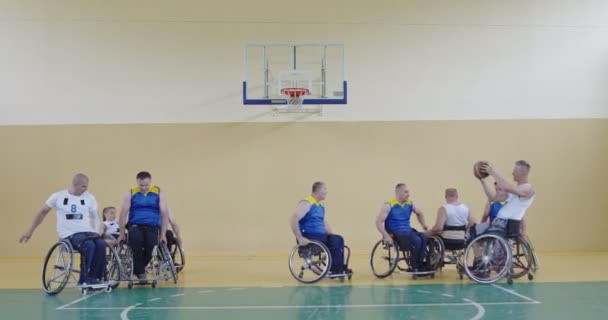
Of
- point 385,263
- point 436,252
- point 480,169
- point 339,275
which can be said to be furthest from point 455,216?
point 385,263

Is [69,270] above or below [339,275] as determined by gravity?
above

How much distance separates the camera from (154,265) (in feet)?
19.7

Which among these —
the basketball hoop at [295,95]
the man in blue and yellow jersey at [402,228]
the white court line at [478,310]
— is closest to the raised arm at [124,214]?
the man in blue and yellow jersey at [402,228]

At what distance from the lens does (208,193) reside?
935cm

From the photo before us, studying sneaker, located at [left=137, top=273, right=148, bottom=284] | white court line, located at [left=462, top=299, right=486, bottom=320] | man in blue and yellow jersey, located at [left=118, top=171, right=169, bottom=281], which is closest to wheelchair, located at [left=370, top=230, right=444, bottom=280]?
white court line, located at [left=462, top=299, right=486, bottom=320]

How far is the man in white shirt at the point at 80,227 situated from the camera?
5.73 m

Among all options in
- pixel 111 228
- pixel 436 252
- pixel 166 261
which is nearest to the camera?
pixel 166 261

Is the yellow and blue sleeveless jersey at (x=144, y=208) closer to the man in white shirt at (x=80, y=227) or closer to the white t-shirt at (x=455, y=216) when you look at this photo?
the man in white shirt at (x=80, y=227)

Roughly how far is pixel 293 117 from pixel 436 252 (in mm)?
3585

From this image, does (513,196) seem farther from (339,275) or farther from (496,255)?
(339,275)

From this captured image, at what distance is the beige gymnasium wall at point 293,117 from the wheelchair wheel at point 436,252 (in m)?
2.57

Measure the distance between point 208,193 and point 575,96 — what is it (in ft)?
19.5

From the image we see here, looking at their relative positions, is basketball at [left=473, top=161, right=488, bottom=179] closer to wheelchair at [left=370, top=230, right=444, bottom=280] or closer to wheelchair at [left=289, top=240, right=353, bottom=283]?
wheelchair at [left=370, top=230, right=444, bottom=280]

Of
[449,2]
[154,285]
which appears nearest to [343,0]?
[449,2]
